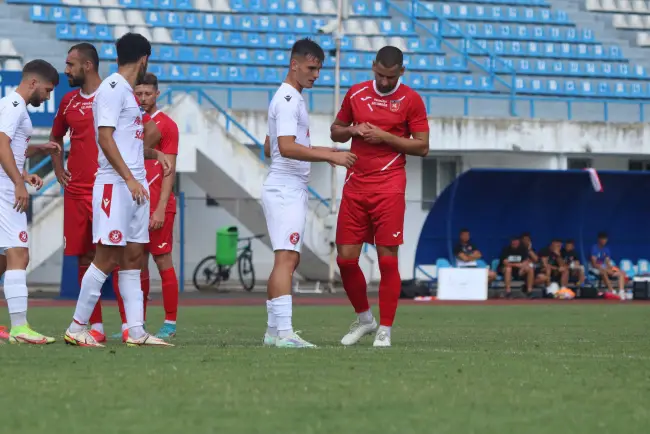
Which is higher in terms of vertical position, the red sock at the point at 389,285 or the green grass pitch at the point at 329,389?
the red sock at the point at 389,285

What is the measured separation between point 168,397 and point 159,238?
16.7ft

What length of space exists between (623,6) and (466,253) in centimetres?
1615

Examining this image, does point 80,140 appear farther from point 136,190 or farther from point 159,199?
point 136,190

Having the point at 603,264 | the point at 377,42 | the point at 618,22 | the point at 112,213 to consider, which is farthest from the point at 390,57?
the point at 618,22

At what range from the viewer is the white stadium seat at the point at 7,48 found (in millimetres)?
27547

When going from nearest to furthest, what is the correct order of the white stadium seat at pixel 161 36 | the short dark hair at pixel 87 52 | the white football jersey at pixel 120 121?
1. the white football jersey at pixel 120 121
2. the short dark hair at pixel 87 52
3. the white stadium seat at pixel 161 36

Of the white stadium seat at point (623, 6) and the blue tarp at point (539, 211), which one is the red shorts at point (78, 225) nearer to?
the blue tarp at point (539, 211)

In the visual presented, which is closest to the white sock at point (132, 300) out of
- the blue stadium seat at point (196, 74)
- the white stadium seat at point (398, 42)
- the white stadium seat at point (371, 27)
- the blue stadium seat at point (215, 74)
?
the blue stadium seat at point (196, 74)

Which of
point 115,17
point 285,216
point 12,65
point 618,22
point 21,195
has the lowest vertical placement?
point 285,216

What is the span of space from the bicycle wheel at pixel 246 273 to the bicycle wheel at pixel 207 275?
1.54 ft

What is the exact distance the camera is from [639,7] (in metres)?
36.8

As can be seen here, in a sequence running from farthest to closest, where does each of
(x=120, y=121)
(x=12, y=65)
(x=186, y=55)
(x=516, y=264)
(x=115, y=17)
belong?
(x=115, y=17) < (x=186, y=55) < (x=12, y=65) < (x=516, y=264) < (x=120, y=121)

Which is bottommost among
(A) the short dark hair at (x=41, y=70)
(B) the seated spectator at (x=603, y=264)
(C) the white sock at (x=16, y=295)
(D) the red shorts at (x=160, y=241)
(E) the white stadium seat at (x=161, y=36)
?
(B) the seated spectator at (x=603, y=264)

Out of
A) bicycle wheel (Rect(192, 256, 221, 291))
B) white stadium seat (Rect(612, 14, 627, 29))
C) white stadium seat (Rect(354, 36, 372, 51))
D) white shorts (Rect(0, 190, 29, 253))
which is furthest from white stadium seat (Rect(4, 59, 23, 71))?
white shorts (Rect(0, 190, 29, 253))
